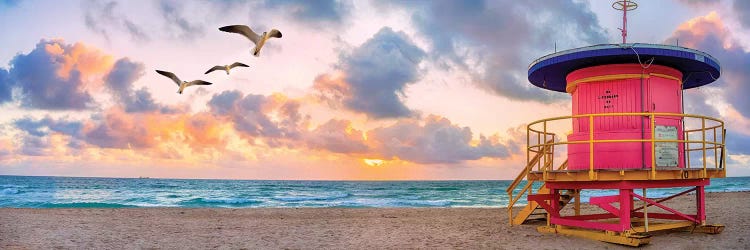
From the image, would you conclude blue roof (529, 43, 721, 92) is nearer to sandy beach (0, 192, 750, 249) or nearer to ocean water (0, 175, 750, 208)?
sandy beach (0, 192, 750, 249)

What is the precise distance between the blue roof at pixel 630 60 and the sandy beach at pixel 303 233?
3.57 meters

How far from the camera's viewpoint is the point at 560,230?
12.1 metres

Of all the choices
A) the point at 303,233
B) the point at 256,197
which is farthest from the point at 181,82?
the point at 256,197

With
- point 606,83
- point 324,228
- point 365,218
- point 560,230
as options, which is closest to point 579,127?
point 606,83

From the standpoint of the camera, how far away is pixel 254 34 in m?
12.8

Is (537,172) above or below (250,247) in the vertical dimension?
above

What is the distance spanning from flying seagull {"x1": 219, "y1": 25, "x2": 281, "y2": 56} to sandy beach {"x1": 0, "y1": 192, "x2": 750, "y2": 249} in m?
4.39

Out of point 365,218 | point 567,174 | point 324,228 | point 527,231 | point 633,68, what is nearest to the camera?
point 567,174

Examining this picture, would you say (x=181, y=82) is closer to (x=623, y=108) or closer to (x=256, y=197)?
(x=623, y=108)

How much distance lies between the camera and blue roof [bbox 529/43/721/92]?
1096 cm

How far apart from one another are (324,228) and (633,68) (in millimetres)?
8340

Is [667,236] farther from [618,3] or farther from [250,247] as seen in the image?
[250,247]

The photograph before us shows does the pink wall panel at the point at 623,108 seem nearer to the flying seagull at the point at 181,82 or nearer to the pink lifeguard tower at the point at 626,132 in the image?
the pink lifeguard tower at the point at 626,132

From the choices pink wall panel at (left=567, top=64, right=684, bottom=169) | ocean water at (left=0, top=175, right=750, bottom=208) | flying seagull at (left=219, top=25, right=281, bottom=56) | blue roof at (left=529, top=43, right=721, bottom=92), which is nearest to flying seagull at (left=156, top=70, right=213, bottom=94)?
flying seagull at (left=219, top=25, right=281, bottom=56)
